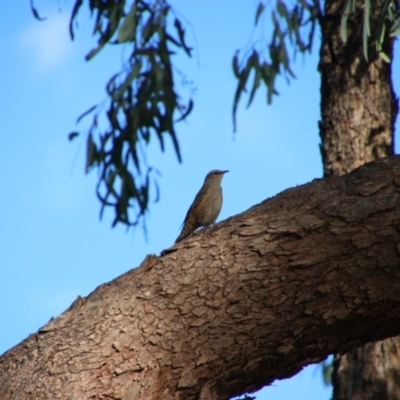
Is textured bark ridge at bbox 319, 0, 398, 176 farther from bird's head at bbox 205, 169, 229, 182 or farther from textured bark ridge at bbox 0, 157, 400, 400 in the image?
textured bark ridge at bbox 0, 157, 400, 400

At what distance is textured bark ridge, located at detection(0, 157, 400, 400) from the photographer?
292 cm

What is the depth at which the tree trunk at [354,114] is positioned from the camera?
5.03 metres

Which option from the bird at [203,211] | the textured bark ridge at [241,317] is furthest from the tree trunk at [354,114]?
the textured bark ridge at [241,317]

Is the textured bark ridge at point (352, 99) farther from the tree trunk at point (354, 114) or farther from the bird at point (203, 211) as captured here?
the bird at point (203, 211)

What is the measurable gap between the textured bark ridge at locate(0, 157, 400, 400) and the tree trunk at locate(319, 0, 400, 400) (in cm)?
209

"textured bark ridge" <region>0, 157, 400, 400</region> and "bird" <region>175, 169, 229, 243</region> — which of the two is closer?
"textured bark ridge" <region>0, 157, 400, 400</region>

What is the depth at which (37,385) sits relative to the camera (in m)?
2.91

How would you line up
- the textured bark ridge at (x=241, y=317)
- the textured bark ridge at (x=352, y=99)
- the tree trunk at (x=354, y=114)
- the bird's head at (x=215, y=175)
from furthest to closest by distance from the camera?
the bird's head at (x=215, y=175) → the textured bark ridge at (x=352, y=99) → the tree trunk at (x=354, y=114) → the textured bark ridge at (x=241, y=317)

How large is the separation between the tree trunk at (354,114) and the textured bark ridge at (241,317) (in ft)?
6.85

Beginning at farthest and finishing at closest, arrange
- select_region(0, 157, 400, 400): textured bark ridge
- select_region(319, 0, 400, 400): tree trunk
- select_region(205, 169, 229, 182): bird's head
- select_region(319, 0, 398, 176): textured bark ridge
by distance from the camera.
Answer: select_region(205, 169, 229, 182): bird's head, select_region(319, 0, 398, 176): textured bark ridge, select_region(319, 0, 400, 400): tree trunk, select_region(0, 157, 400, 400): textured bark ridge

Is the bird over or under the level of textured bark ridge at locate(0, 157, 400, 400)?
over

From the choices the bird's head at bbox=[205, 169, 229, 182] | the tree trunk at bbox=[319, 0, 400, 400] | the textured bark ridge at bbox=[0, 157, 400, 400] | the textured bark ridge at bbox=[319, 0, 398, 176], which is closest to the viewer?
the textured bark ridge at bbox=[0, 157, 400, 400]

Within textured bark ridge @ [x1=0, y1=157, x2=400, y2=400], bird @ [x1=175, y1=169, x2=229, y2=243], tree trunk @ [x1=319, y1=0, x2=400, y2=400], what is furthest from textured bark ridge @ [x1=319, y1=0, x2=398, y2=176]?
textured bark ridge @ [x1=0, y1=157, x2=400, y2=400]

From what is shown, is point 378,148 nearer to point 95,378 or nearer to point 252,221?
point 252,221
